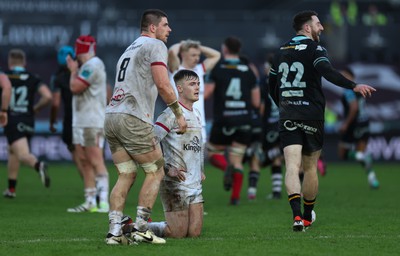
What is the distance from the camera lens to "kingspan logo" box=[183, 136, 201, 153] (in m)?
10.2

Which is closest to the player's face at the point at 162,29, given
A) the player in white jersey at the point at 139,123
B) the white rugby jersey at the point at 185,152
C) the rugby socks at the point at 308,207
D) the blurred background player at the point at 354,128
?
the player in white jersey at the point at 139,123

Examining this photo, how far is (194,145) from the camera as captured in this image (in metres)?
10.2

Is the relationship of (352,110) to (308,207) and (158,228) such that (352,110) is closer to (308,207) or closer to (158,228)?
(308,207)

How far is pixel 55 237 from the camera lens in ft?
32.8

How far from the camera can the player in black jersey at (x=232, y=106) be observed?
15242 mm

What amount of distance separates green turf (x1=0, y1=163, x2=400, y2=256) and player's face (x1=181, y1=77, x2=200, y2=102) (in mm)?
1492

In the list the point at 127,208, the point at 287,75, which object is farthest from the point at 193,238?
the point at 127,208

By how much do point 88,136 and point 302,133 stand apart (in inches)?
158

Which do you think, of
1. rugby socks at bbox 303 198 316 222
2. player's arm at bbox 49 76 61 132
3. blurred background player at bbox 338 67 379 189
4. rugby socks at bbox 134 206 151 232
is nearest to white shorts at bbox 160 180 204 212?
rugby socks at bbox 134 206 151 232

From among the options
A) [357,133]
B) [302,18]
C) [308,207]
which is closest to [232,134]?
[308,207]

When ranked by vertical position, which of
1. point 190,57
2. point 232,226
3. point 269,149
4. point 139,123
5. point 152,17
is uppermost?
point 152,17

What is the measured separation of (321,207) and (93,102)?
3655 mm

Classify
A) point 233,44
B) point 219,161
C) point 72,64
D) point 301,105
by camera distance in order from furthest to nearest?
point 219,161, point 233,44, point 72,64, point 301,105

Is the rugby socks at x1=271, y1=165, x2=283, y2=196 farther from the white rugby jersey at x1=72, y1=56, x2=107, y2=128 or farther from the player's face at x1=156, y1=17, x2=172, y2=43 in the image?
the player's face at x1=156, y1=17, x2=172, y2=43
